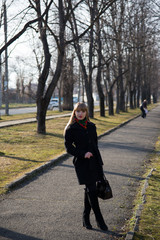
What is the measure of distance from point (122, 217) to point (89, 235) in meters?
0.79

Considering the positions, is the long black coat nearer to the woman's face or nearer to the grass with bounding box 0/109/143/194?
the woman's face

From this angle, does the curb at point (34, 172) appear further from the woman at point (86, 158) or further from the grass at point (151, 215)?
the grass at point (151, 215)

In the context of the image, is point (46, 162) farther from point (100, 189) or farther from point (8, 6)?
point (8, 6)

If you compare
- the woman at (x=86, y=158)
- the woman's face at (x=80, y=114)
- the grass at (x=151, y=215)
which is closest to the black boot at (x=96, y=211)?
the woman at (x=86, y=158)

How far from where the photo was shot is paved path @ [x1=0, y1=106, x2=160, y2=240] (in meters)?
4.31

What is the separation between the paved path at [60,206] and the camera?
14.1 ft

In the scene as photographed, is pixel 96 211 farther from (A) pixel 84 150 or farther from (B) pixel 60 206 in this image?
(B) pixel 60 206

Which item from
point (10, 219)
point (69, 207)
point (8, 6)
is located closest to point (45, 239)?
point (10, 219)

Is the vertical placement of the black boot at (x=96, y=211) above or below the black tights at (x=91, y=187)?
below

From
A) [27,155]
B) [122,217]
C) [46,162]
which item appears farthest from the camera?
[27,155]

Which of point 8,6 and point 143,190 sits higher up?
point 8,6

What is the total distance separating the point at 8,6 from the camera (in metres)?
11.6

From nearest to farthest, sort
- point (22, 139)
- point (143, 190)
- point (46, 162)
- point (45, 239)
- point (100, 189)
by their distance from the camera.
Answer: point (45, 239) → point (100, 189) → point (143, 190) → point (46, 162) → point (22, 139)

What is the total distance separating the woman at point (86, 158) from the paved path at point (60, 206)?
27 centimetres
